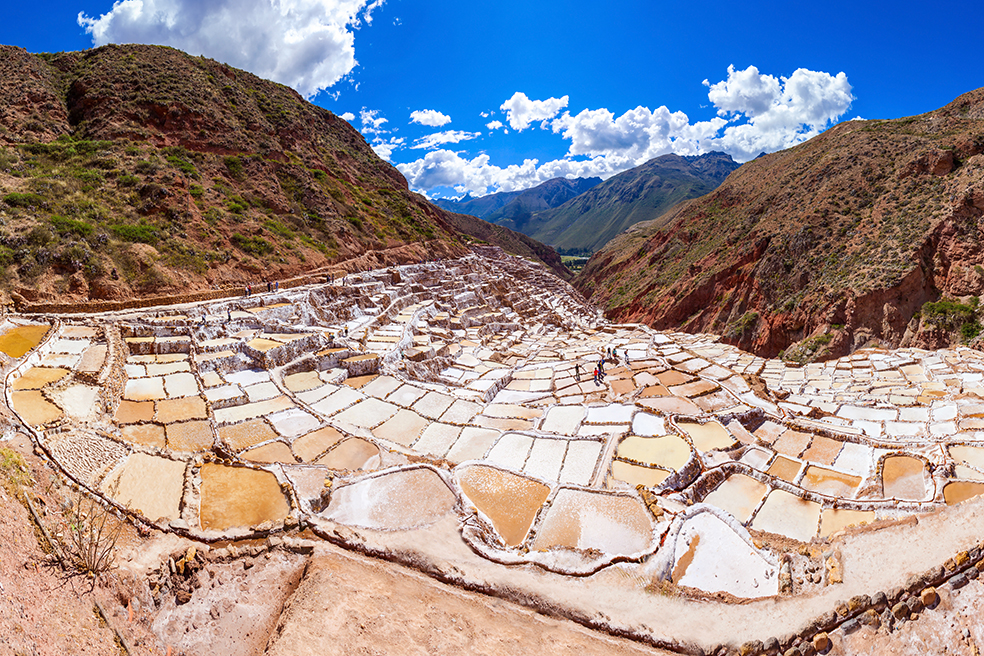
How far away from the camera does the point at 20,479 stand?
6.27 metres

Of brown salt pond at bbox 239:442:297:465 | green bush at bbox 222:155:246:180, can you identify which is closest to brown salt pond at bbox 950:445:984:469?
brown salt pond at bbox 239:442:297:465

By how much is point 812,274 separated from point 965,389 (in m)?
20.5

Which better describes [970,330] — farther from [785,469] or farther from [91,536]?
[91,536]

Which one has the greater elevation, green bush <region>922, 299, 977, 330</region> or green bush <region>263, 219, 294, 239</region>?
green bush <region>263, 219, 294, 239</region>

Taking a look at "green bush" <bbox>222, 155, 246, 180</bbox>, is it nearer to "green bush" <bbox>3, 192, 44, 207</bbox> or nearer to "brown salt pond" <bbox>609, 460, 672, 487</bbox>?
"green bush" <bbox>3, 192, 44, 207</bbox>

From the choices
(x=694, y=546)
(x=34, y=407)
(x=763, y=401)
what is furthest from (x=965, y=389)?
(x=34, y=407)

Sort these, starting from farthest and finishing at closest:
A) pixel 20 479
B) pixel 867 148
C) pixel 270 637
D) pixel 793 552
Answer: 1. pixel 867 148
2. pixel 793 552
3. pixel 20 479
4. pixel 270 637

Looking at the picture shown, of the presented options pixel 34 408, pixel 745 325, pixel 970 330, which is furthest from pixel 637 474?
pixel 745 325

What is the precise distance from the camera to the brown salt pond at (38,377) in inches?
378

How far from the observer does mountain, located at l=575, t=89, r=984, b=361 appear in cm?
Answer: 2481

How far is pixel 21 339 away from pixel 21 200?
10.1 metres

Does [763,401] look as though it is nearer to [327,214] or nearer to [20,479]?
[20,479]

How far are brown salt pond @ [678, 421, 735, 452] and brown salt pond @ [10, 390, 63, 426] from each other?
47.1ft

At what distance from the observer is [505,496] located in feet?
29.8
